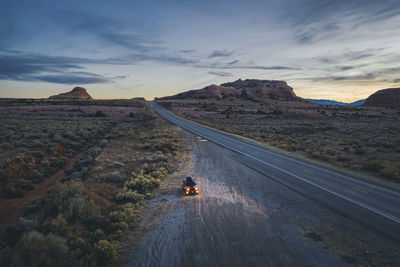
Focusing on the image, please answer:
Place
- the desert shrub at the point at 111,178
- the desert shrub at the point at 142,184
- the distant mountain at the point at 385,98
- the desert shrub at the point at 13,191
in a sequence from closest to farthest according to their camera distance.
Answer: the desert shrub at the point at 142,184, the desert shrub at the point at 13,191, the desert shrub at the point at 111,178, the distant mountain at the point at 385,98

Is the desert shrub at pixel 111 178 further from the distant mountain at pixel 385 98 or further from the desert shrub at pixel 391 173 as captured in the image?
the distant mountain at pixel 385 98

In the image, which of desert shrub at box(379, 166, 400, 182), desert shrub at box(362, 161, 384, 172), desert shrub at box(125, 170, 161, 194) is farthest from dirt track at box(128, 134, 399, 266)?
desert shrub at box(362, 161, 384, 172)

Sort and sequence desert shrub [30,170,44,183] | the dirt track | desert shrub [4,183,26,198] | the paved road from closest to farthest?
the dirt track
the paved road
desert shrub [4,183,26,198]
desert shrub [30,170,44,183]

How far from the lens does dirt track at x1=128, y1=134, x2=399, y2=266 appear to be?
702 centimetres

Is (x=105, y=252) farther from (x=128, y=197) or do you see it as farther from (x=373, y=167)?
(x=373, y=167)

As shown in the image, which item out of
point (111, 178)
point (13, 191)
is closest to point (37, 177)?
point (13, 191)

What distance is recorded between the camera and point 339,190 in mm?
12812

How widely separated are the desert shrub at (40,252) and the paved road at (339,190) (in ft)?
39.7

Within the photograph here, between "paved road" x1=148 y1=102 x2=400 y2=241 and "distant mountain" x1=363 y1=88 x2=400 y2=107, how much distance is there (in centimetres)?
19698

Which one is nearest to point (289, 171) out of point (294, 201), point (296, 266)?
point (294, 201)

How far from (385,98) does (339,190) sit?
705 feet

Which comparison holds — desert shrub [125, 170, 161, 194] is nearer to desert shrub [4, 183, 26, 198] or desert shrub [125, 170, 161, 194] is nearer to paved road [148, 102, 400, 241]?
desert shrub [4, 183, 26, 198]

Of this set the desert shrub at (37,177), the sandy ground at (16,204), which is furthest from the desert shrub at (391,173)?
the desert shrub at (37,177)

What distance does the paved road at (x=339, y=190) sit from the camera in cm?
960
